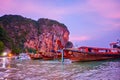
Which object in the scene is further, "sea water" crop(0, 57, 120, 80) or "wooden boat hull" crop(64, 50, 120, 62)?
"wooden boat hull" crop(64, 50, 120, 62)

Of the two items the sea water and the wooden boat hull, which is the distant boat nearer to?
the wooden boat hull

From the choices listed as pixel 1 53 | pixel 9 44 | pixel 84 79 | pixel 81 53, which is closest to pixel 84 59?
pixel 81 53

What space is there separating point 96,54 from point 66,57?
6.59 m

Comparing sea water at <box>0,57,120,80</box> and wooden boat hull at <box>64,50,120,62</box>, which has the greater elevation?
wooden boat hull at <box>64,50,120,62</box>

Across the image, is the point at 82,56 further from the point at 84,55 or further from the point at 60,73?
the point at 60,73

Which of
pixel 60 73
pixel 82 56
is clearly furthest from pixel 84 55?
pixel 60 73

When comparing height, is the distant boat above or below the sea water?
above

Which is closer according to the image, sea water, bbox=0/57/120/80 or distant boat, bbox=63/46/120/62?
sea water, bbox=0/57/120/80

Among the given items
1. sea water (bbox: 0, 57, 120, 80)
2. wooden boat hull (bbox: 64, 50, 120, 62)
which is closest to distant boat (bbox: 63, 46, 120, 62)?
wooden boat hull (bbox: 64, 50, 120, 62)

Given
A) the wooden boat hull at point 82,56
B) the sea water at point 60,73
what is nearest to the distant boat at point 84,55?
the wooden boat hull at point 82,56

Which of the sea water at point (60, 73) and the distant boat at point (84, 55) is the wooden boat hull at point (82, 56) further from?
the sea water at point (60, 73)

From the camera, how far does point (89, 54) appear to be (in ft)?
154

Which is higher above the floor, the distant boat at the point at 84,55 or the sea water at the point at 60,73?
the distant boat at the point at 84,55

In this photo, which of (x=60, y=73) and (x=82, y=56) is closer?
(x=60, y=73)
